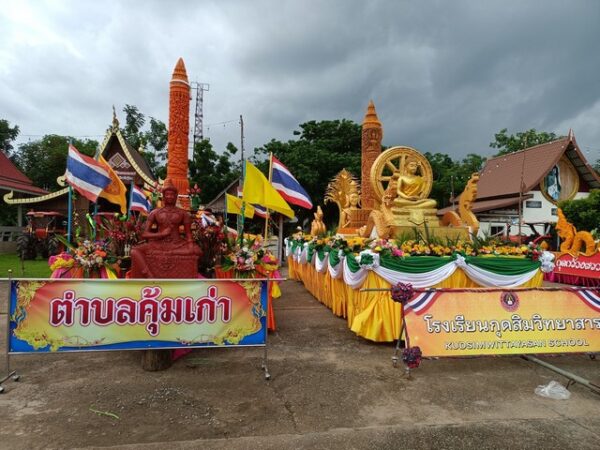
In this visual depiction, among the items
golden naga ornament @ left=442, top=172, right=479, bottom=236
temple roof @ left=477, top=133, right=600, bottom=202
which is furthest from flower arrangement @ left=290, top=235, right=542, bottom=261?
temple roof @ left=477, top=133, right=600, bottom=202

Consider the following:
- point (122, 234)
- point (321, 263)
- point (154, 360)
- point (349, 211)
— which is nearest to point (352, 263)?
point (321, 263)

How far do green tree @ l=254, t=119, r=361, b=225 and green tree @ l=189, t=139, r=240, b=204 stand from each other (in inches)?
92.7

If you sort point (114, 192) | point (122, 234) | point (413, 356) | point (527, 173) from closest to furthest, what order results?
point (413, 356) → point (122, 234) → point (114, 192) → point (527, 173)

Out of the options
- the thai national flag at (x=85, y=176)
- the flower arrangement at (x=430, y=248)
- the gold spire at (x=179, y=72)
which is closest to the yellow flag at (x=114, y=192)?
the thai national flag at (x=85, y=176)

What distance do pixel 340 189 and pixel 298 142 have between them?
12.1 m

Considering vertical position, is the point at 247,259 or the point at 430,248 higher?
the point at 430,248

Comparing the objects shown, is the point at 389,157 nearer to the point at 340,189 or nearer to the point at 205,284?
the point at 340,189

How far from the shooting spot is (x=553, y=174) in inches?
830

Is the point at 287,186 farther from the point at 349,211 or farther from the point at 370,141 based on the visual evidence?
the point at 370,141

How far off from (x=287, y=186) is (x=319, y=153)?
1424 centimetres

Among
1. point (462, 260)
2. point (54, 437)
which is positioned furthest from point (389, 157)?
point (54, 437)

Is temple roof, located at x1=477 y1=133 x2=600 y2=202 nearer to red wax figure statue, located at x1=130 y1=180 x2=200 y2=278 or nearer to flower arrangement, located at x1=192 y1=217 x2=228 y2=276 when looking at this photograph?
flower arrangement, located at x1=192 y1=217 x2=228 y2=276

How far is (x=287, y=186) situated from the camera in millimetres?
7910

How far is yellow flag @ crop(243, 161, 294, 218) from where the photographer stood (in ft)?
20.4
